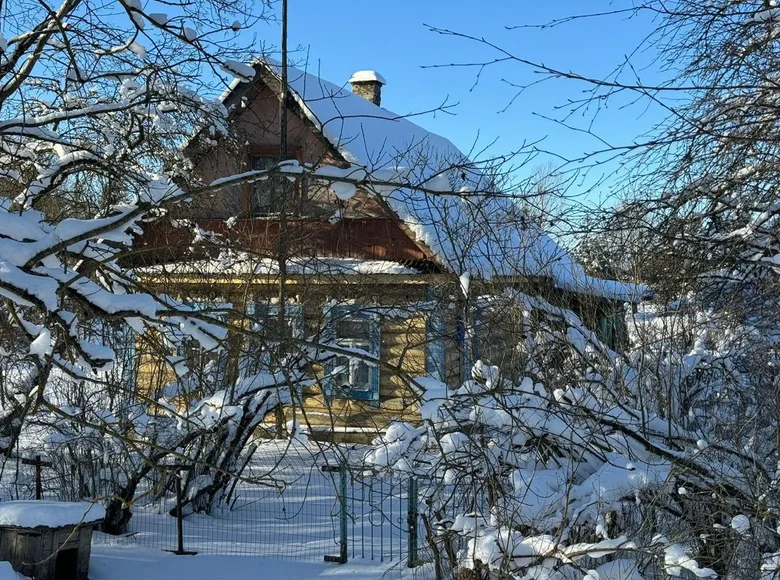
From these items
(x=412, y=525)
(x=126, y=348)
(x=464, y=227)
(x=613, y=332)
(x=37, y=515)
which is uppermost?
(x=464, y=227)

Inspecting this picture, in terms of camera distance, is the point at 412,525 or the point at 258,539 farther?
the point at 258,539

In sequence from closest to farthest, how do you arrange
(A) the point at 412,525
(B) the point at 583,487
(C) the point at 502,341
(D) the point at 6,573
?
(B) the point at 583,487 < (D) the point at 6,573 < (A) the point at 412,525 < (C) the point at 502,341

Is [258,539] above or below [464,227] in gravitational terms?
below

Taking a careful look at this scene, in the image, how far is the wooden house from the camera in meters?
5.93

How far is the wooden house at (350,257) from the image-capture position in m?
5.93

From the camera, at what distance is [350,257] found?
1466 cm

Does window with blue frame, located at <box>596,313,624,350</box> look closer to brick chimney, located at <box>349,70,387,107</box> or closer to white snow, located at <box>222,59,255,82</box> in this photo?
white snow, located at <box>222,59,255,82</box>

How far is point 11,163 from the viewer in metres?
6.52

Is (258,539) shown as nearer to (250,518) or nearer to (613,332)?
(250,518)

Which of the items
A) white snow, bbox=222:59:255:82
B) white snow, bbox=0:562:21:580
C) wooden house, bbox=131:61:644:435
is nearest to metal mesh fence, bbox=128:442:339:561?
wooden house, bbox=131:61:644:435

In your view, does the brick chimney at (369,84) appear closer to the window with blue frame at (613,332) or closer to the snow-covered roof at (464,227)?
the snow-covered roof at (464,227)

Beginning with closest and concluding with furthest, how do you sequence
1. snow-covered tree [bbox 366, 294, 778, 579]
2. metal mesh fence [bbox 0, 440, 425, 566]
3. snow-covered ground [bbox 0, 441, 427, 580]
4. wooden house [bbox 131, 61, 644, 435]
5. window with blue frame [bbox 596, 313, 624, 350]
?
snow-covered tree [bbox 366, 294, 778, 579] → wooden house [bbox 131, 61, 644, 435] → snow-covered ground [bbox 0, 441, 427, 580] → window with blue frame [bbox 596, 313, 624, 350] → metal mesh fence [bbox 0, 440, 425, 566]

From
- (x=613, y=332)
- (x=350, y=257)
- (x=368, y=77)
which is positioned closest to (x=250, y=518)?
(x=613, y=332)

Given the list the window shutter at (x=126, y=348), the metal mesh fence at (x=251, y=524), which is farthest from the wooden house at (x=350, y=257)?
the metal mesh fence at (x=251, y=524)
